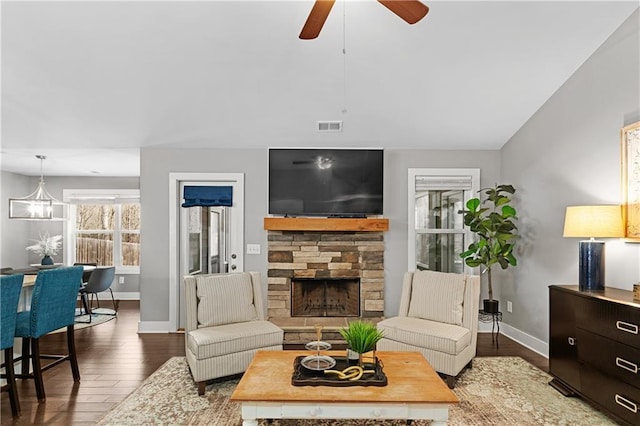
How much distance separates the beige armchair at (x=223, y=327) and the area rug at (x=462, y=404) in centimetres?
21

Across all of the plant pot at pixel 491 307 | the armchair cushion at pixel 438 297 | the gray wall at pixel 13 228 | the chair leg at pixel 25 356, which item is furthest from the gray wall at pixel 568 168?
the gray wall at pixel 13 228

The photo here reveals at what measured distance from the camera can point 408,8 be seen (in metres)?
2.15

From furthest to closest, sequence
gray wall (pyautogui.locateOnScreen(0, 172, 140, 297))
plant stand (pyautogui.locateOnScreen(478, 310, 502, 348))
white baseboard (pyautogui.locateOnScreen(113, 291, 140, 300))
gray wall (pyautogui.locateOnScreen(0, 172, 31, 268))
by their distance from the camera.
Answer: white baseboard (pyautogui.locateOnScreen(113, 291, 140, 300))
gray wall (pyautogui.locateOnScreen(0, 172, 140, 297))
gray wall (pyautogui.locateOnScreen(0, 172, 31, 268))
plant stand (pyautogui.locateOnScreen(478, 310, 502, 348))

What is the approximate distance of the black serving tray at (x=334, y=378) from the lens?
92.0 inches

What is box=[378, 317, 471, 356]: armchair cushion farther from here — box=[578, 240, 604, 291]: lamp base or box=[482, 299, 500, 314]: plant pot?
box=[482, 299, 500, 314]: plant pot

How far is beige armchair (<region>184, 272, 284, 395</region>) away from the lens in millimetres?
3189

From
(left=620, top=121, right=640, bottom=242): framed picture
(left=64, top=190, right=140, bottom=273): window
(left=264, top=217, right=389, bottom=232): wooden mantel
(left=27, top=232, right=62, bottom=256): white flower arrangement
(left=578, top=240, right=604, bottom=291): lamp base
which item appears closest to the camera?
(left=620, top=121, right=640, bottom=242): framed picture

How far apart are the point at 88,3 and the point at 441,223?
172 inches

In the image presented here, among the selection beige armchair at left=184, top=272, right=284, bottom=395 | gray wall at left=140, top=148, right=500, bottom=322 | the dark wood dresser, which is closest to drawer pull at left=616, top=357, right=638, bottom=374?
the dark wood dresser

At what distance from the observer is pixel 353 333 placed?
2.56 metres

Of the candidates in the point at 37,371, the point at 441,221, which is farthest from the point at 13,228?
the point at 441,221

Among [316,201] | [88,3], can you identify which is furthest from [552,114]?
[88,3]

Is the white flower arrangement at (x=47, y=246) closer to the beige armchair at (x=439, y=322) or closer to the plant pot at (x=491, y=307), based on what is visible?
the beige armchair at (x=439, y=322)

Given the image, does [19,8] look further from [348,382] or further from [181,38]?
[348,382]
